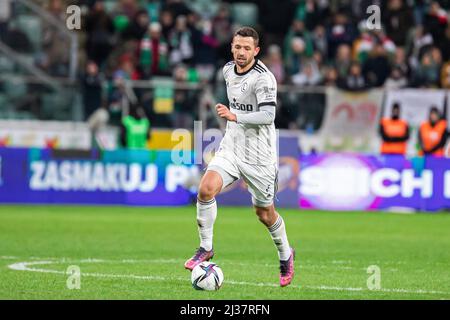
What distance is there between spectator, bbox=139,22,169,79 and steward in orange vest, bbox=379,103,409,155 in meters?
5.04

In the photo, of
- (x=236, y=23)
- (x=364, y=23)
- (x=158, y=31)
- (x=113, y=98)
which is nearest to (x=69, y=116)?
(x=113, y=98)

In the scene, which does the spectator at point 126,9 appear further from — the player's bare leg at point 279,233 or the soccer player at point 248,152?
the player's bare leg at point 279,233

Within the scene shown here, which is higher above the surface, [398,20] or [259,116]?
[398,20]

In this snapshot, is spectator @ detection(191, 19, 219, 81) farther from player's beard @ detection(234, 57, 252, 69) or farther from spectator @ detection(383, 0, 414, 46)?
player's beard @ detection(234, 57, 252, 69)

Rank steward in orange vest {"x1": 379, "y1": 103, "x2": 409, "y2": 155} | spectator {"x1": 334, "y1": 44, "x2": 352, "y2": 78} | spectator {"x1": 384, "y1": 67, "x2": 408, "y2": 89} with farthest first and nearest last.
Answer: spectator {"x1": 384, "y1": 67, "x2": 408, "y2": 89}, spectator {"x1": 334, "y1": 44, "x2": 352, "y2": 78}, steward in orange vest {"x1": 379, "y1": 103, "x2": 409, "y2": 155}

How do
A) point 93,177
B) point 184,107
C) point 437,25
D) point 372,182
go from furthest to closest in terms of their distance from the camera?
point 437,25, point 184,107, point 372,182, point 93,177

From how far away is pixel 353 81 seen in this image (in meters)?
24.6

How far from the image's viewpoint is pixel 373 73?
83.5ft

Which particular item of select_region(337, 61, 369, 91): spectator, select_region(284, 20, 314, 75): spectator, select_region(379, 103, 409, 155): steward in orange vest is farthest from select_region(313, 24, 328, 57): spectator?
select_region(379, 103, 409, 155): steward in orange vest

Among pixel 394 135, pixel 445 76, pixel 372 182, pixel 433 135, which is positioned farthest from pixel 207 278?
pixel 445 76

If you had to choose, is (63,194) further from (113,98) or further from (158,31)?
(158,31)

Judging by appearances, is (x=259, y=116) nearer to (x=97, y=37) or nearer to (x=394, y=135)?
(x=394, y=135)

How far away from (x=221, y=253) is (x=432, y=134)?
10.7 meters

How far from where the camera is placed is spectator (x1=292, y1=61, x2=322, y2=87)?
25406 mm
